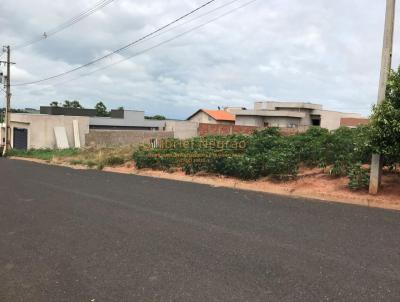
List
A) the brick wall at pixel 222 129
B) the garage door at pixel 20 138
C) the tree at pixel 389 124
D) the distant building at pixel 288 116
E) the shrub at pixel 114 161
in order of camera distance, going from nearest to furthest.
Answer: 1. the tree at pixel 389 124
2. the shrub at pixel 114 161
3. the brick wall at pixel 222 129
4. the garage door at pixel 20 138
5. the distant building at pixel 288 116

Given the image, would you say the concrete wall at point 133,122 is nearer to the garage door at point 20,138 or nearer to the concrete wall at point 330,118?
the garage door at point 20,138

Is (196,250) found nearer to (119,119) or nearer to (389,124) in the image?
(389,124)

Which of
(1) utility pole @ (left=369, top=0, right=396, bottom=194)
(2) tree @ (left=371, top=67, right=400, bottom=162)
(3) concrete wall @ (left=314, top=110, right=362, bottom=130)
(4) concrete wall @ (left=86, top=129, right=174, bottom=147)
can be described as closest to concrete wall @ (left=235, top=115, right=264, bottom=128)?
(3) concrete wall @ (left=314, top=110, right=362, bottom=130)

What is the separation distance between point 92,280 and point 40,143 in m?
33.7

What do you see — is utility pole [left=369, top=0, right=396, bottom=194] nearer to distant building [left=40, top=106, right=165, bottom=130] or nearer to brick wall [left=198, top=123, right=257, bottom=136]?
brick wall [left=198, top=123, right=257, bottom=136]

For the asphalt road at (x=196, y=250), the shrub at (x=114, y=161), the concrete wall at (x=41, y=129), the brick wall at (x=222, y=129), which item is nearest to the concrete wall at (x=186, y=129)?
the brick wall at (x=222, y=129)

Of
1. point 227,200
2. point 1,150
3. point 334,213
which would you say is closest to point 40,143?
point 1,150

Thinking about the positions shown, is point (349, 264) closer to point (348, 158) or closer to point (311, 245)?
point (311, 245)

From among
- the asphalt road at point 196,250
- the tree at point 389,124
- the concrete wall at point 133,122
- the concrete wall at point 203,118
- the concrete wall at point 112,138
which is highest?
the concrete wall at point 203,118

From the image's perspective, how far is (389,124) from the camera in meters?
7.49

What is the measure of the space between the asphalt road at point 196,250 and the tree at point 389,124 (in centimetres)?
151

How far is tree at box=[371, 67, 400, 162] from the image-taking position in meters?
7.50

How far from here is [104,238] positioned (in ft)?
17.3

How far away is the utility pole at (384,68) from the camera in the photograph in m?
8.02
